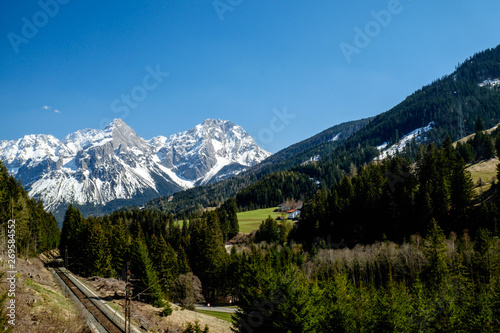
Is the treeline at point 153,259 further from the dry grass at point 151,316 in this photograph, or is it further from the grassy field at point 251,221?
the grassy field at point 251,221

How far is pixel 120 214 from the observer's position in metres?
147

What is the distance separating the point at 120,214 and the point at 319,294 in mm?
132184

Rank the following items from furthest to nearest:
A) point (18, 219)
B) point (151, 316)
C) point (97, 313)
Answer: point (18, 219)
point (151, 316)
point (97, 313)

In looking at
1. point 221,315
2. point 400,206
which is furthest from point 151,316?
point 400,206

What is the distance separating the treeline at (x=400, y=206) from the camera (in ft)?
229

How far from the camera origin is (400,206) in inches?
3147

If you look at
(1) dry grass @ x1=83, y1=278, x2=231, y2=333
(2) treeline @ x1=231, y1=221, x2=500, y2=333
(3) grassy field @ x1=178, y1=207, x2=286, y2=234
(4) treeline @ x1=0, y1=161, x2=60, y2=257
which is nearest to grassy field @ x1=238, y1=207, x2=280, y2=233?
(3) grassy field @ x1=178, y1=207, x2=286, y2=234

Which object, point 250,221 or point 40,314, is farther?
point 250,221

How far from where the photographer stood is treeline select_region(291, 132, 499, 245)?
6988cm

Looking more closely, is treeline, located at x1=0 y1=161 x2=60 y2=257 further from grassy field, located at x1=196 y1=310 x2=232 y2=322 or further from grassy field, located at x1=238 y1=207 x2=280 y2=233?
grassy field, located at x1=238 y1=207 x2=280 y2=233

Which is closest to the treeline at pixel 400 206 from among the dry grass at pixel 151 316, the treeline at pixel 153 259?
the treeline at pixel 153 259

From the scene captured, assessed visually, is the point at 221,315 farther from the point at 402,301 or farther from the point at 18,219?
the point at 18,219

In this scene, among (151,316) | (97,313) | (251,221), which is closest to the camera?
(97,313)

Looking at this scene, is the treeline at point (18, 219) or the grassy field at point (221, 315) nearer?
the treeline at point (18, 219)
